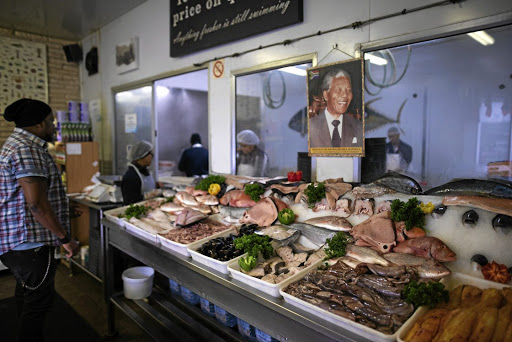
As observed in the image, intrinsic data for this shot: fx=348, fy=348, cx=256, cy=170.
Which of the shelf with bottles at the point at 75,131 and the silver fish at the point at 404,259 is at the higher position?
the shelf with bottles at the point at 75,131

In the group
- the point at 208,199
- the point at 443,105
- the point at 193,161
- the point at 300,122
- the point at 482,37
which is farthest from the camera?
the point at 193,161

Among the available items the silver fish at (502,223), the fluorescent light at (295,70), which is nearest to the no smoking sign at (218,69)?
the fluorescent light at (295,70)

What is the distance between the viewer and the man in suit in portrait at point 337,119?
290cm

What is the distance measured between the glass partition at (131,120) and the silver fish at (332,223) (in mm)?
3681

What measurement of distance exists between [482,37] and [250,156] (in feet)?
7.81

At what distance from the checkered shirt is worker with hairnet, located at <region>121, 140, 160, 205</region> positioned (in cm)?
140

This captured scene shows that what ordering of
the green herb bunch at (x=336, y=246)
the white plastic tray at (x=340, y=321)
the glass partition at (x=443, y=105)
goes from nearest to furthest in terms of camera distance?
the white plastic tray at (x=340, y=321), the green herb bunch at (x=336, y=246), the glass partition at (x=443, y=105)

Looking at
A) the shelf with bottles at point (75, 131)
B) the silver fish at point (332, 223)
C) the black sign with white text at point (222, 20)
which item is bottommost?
the silver fish at point (332, 223)

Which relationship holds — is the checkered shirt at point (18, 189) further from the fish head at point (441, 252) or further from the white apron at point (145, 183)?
the fish head at point (441, 252)

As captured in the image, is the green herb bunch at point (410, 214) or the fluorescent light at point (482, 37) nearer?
the green herb bunch at point (410, 214)

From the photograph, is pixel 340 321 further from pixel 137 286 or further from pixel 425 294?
pixel 137 286

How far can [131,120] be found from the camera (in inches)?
232

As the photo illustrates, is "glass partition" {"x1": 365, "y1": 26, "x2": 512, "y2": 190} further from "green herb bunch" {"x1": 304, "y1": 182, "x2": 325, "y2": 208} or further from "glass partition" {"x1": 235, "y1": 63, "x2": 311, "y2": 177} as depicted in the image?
"glass partition" {"x1": 235, "y1": 63, "x2": 311, "y2": 177}

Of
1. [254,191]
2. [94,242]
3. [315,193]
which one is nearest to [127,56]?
[94,242]
